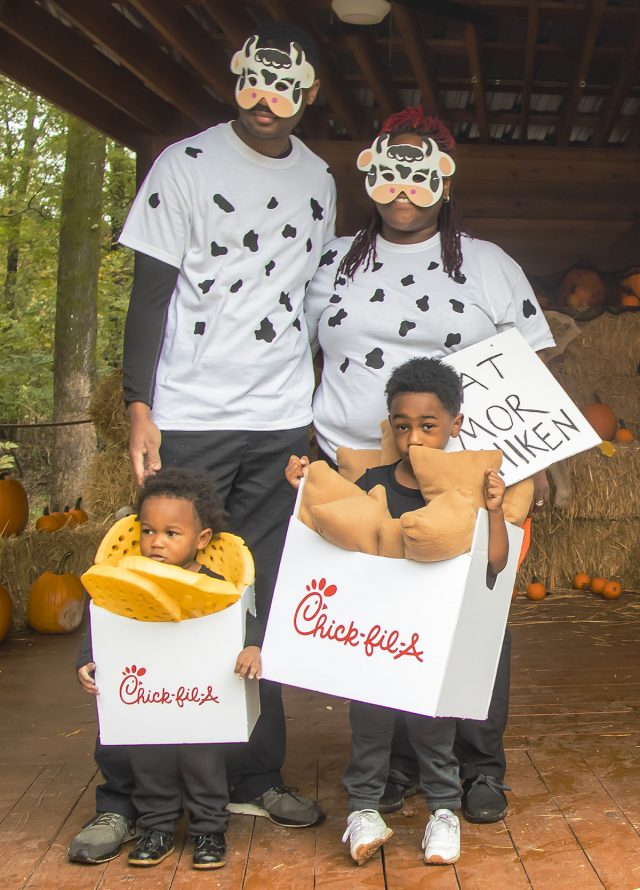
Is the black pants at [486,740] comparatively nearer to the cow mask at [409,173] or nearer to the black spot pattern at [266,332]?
the black spot pattern at [266,332]

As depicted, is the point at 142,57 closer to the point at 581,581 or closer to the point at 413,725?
the point at 581,581

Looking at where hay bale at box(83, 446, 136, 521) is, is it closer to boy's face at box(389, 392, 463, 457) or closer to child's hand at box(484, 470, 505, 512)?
boy's face at box(389, 392, 463, 457)

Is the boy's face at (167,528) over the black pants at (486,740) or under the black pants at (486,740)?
over

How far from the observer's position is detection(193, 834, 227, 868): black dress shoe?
2395mm

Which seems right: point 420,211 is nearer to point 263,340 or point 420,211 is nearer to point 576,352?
point 263,340

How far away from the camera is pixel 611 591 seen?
5.50 metres

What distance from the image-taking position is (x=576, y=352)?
20.0 feet

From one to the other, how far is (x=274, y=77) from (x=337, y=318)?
611mm

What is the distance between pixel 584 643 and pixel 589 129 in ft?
11.5

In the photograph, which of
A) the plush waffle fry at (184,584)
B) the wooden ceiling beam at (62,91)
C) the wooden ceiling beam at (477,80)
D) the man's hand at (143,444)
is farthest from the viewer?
the wooden ceiling beam at (62,91)

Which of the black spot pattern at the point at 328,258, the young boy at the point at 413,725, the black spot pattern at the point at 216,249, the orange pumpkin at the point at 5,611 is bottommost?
the orange pumpkin at the point at 5,611

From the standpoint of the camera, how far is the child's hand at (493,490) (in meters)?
2.38

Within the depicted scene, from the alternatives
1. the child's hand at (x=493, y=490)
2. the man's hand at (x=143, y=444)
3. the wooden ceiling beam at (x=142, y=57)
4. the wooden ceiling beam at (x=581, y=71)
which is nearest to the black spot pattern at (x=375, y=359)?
the child's hand at (x=493, y=490)

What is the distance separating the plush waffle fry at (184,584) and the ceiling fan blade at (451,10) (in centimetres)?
264
